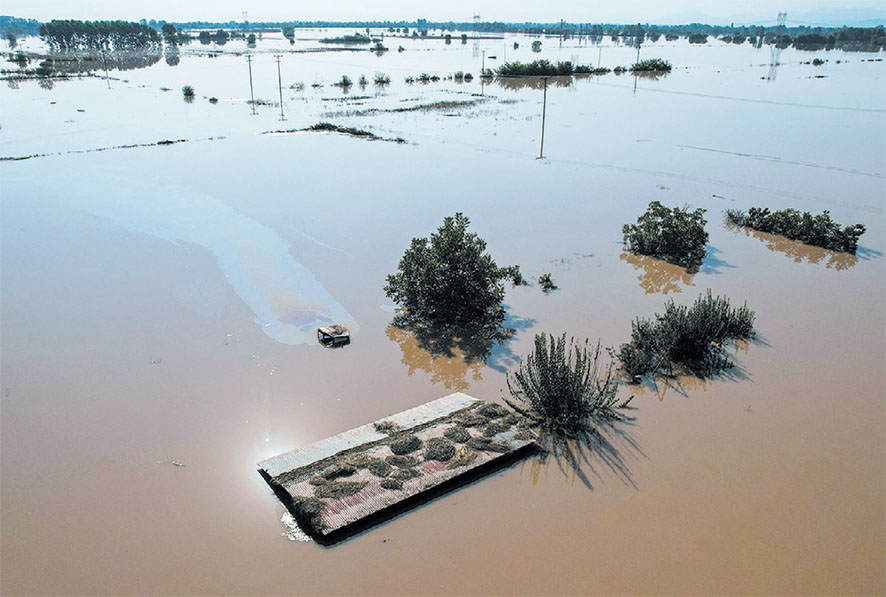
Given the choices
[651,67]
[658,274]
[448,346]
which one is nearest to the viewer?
[448,346]

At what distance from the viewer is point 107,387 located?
755 centimetres

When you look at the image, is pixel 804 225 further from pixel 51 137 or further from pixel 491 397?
pixel 51 137

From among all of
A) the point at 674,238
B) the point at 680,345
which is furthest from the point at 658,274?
the point at 680,345

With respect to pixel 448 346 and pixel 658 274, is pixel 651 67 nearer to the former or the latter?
pixel 658 274

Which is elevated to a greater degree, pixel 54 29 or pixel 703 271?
pixel 54 29

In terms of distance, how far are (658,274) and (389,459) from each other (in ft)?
23.5

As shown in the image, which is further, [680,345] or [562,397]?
[680,345]

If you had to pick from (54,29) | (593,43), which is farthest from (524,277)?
(593,43)

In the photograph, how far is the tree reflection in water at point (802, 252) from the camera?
11883 millimetres

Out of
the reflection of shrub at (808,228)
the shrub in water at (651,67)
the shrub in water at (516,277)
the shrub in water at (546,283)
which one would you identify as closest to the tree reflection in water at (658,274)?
the shrub in water at (546,283)

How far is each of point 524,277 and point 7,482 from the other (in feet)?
25.0

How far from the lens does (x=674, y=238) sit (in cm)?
1179

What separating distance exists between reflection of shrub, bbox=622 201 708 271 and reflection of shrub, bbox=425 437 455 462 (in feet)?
23.6

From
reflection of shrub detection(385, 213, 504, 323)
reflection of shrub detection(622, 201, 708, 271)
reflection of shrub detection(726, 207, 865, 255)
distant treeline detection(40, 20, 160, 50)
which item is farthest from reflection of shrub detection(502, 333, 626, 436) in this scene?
distant treeline detection(40, 20, 160, 50)
